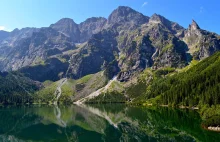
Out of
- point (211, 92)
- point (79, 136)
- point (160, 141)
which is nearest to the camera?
point (160, 141)

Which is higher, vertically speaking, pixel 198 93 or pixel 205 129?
pixel 198 93

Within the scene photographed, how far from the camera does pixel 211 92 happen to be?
153500 millimetres

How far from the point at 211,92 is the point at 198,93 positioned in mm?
27859

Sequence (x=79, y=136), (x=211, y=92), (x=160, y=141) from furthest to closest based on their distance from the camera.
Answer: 1. (x=211, y=92)
2. (x=79, y=136)
3. (x=160, y=141)

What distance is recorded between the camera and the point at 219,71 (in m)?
188

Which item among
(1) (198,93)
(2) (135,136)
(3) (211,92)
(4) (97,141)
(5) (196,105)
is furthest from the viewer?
(1) (198,93)

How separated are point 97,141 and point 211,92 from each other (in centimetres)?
10097

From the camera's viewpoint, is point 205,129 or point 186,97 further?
point 186,97

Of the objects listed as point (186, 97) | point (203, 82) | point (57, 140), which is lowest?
point (57, 140)

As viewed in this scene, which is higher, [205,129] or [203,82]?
[203,82]

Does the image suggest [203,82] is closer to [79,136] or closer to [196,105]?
[196,105]

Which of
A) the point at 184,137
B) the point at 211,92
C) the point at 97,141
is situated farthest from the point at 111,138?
the point at 211,92

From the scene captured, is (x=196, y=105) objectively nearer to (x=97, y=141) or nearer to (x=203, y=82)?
(x=203, y=82)

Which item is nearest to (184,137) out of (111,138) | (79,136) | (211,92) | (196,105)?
(111,138)
